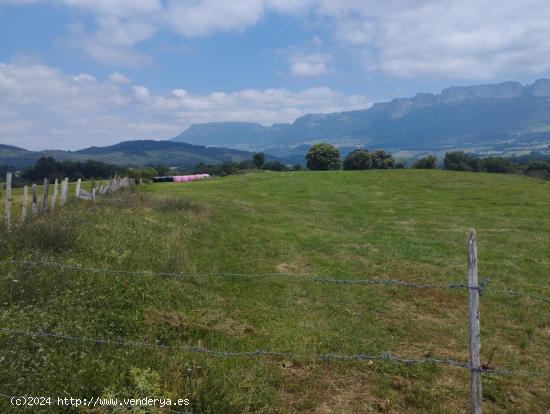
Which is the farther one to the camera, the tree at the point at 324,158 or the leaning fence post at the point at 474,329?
the tree at the point at 324,158

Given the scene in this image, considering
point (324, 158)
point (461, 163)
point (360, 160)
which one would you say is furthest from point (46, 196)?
point (461, 163)

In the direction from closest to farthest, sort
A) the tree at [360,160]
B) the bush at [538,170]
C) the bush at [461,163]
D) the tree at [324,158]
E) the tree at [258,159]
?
the bush at [538,170], the tree at [324,158], the bush at [461,163], the tree at [360,160], the tree at [258,159]

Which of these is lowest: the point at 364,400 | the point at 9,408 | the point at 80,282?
the point at 364,400

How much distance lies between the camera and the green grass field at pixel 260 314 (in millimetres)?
7340

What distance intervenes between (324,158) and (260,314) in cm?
9376

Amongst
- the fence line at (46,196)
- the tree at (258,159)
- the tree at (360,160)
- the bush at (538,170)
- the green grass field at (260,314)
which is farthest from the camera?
the tree at (258,159)

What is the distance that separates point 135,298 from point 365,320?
5.90m

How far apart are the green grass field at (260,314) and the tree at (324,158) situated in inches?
3160

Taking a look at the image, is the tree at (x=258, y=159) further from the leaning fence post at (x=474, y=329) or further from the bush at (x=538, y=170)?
the leaning fence post at (x=474, y=329)

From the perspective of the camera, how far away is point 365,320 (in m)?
11.5

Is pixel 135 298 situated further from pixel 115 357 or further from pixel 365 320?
pixel 365 320

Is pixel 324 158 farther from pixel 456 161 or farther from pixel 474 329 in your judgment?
pixel 474 329

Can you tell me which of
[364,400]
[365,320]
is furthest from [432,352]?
[364,400]

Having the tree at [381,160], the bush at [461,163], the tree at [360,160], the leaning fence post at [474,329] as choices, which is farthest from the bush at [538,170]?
the leaning fence post at [474,329]
